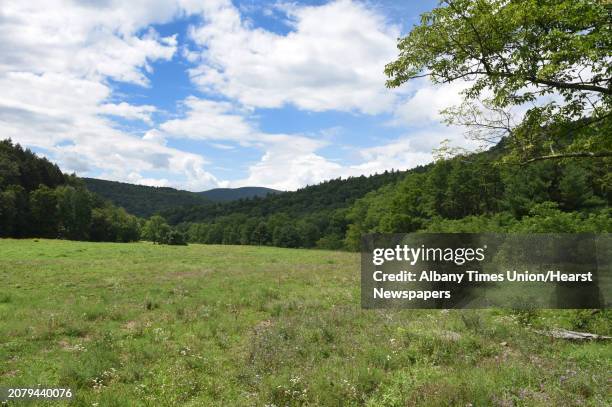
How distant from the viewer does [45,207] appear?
284ft

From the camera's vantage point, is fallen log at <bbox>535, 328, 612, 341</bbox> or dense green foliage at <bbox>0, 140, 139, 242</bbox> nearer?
fallen log at <bbox>535, 328, 612, 341</bbox>

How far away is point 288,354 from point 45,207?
93666 millimetres

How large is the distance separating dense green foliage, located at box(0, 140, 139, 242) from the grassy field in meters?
76.2

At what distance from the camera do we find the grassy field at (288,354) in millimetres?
8086

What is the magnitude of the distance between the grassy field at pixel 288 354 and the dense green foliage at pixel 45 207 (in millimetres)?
76186

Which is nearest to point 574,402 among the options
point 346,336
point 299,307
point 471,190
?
point 346,336

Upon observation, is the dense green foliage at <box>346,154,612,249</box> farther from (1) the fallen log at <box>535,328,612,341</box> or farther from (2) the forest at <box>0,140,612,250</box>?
(1) the fallen log at <box>535,328,612,341</box>

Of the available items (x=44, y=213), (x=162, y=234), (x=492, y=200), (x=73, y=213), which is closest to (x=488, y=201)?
(x=492, y=200)

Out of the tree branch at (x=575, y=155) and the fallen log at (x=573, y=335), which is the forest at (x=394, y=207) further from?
the fallen log at (x=573, y=335)

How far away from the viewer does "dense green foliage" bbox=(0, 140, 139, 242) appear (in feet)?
268

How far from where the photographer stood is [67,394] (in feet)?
27.2

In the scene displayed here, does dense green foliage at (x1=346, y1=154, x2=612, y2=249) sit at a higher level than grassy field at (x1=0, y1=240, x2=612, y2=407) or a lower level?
higher

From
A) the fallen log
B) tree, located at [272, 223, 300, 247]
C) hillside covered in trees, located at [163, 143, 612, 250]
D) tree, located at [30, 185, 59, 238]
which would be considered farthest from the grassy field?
tree, located at [272, 223, 300, 247]

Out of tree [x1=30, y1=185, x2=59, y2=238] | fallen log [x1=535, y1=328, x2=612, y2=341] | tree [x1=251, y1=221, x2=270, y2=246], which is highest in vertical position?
tree [x1=30, y1=185, x2=59, y2=238]
